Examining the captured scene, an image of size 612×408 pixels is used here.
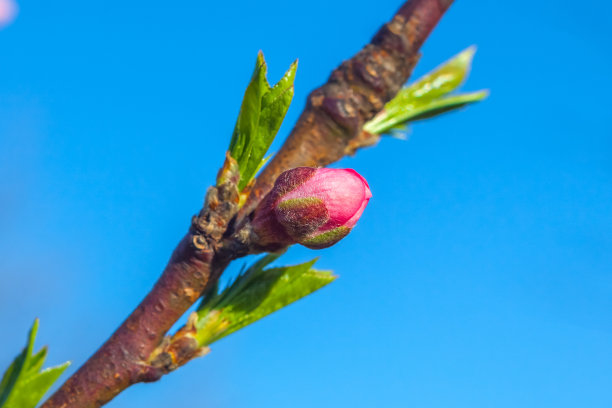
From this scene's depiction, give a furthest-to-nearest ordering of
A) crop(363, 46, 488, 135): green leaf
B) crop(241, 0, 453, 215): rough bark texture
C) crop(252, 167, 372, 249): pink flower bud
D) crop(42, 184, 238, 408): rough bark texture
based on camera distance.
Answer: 1. crop(363, 46, 488, 135): green leaf
2. crop(241, 0, 453, 215): rough bark texture
3. crop(42, 184, 238, 408): rough bark texture
4. crop(252, 167, 372, 249): pink flower bud

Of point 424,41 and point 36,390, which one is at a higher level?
point 424,41

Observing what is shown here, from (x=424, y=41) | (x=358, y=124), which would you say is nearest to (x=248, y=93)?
(x=358, y=124)

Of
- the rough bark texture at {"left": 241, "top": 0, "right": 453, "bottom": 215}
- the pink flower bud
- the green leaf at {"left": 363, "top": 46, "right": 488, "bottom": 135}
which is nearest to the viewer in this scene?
the pink flower bud

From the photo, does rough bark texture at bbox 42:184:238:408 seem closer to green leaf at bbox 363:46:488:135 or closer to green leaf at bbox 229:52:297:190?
green leaf at bbox 229:52:297:190

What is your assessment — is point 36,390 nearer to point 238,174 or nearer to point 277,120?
point 238,174

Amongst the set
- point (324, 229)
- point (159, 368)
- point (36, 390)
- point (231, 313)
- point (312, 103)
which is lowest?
point (36, 390)

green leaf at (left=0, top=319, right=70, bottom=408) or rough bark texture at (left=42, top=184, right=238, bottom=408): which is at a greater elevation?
rough bark texture at (left=42, top=184, right=238, bottom=408)

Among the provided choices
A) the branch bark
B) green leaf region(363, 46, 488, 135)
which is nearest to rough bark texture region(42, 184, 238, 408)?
the branch bark
